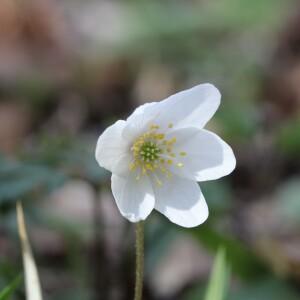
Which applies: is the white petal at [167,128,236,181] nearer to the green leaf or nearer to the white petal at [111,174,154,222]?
the white petal at [111,174,154,222]

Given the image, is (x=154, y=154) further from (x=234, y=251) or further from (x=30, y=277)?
(x=234, y=251)

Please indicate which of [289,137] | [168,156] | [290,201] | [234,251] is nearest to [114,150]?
[168,156]

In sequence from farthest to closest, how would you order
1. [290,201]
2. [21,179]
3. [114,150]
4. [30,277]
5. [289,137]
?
1. [290,201]
2. [289,137]
3. [21,179]
4. [30,277]
5. [114,150]

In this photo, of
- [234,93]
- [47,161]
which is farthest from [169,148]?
[234,93]

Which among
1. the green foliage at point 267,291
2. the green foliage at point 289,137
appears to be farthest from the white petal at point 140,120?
the green foliage at point 289,137

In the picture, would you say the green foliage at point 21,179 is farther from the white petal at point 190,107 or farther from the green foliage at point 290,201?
the green foliage at point 290,201

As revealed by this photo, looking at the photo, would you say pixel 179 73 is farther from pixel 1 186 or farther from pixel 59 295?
pixel 1 186

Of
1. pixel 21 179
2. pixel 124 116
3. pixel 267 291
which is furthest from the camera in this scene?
pixel 124 116
